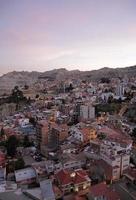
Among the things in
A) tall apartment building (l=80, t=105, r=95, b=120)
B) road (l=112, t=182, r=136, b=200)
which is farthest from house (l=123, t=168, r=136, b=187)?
tall apartment building (l=80, t=105, r=95, b=120)

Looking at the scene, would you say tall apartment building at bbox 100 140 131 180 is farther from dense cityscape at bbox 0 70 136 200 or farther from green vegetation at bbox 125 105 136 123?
green vegetation at bbox 125 105 136 123

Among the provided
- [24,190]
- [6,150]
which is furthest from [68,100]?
[24,190]

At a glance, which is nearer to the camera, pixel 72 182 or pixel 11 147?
pixel 72 182

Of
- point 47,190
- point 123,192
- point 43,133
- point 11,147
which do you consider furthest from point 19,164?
point 123,192

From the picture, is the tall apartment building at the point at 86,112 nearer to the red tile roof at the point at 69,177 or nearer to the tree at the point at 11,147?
the tree at the point at 11,147

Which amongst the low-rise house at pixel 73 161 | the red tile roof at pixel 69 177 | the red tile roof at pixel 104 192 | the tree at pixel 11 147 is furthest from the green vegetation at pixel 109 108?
the red tile roof at pixel 104 192

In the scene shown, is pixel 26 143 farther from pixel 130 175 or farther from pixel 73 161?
pixel 130 175
